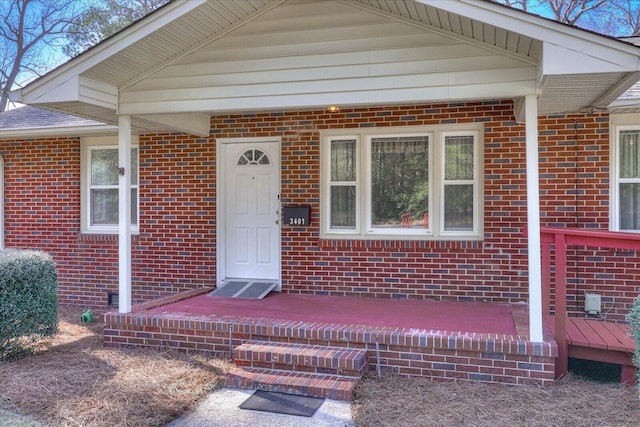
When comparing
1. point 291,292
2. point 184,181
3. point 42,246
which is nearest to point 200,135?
point 184,181

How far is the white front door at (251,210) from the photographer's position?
7355 mm

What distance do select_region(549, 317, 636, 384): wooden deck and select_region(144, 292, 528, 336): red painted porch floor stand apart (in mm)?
522

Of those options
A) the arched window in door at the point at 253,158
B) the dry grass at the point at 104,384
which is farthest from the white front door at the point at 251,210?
the dry grass at the point at 104,384

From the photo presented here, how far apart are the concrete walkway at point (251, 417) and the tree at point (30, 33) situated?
66.4 feet

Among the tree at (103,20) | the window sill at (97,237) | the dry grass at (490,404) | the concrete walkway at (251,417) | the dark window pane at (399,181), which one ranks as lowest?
the concrete walkway at (251,417)

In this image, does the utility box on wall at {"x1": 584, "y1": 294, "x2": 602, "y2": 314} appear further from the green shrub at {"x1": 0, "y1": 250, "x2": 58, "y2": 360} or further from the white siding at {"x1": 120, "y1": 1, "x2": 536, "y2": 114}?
the green shrub at {"x1": 0, "y1": 250, "x2": 58, "y2": 360}

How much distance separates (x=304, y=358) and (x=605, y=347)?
2796 millimetres

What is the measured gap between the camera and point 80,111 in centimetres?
577

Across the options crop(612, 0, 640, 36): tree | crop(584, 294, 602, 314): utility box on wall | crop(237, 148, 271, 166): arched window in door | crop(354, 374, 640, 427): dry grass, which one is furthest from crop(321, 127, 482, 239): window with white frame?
crop(612, 0, 640, 36): tree

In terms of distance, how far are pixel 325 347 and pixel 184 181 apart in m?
3.74

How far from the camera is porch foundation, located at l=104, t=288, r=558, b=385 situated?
4.61 meters

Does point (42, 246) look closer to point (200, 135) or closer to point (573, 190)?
point (200, 135)

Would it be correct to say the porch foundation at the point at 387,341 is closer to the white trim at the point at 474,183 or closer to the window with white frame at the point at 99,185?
the white trim at the point at 474,183

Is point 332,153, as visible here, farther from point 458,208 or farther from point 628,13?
point 628,13
